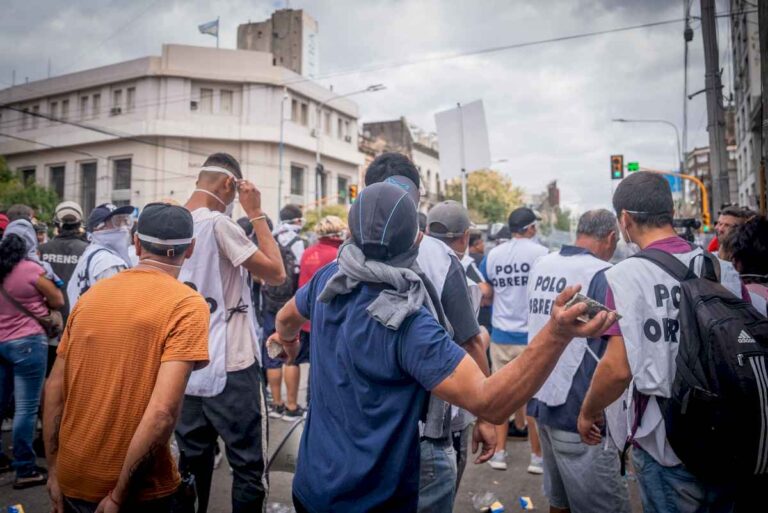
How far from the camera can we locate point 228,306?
3.28m

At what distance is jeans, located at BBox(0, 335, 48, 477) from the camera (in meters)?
4.47

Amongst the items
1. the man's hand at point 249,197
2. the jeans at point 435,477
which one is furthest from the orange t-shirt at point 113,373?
the man's hand at point 249,197

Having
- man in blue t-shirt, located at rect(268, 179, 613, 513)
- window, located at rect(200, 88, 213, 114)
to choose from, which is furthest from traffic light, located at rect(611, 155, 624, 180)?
window, located at rect(200, 88, 213, 114)

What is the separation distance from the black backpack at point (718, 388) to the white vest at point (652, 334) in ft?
0.31

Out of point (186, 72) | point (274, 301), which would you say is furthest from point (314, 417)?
point (186, 72)

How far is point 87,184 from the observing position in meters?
37.1

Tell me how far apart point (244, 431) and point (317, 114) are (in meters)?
37.7

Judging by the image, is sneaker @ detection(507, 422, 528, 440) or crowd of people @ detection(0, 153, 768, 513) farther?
sneaker @ detection(507, 422, 528, 440)

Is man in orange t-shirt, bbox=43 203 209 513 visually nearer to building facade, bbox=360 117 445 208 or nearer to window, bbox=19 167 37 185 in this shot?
building facade, bbox=360 117 445 208

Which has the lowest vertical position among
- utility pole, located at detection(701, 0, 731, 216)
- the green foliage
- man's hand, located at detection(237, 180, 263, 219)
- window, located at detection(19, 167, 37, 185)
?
man's hand, located at detection(237, 180, 263, 219)

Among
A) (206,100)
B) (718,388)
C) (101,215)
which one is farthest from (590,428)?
(206,100)

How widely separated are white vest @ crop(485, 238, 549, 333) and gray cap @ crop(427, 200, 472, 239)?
2.14 meters

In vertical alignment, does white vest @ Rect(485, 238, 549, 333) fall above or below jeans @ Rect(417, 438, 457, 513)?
above

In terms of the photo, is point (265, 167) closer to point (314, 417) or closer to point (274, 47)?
point (274, 47)
